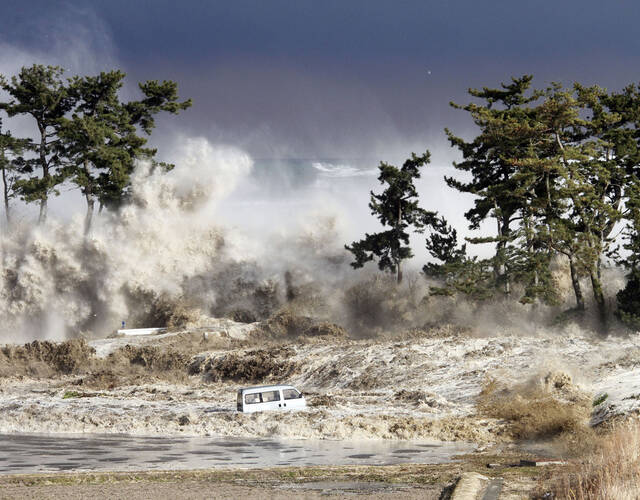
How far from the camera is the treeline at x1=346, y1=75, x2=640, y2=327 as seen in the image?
124ft

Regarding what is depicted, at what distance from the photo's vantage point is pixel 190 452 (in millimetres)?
20719

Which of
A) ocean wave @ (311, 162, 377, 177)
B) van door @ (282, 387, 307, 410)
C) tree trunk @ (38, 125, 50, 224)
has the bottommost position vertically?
van door @ (282, 387, 307, 410)

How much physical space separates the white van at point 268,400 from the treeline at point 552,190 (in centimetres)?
1481

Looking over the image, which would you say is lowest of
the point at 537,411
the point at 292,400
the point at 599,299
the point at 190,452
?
the point at 190,452

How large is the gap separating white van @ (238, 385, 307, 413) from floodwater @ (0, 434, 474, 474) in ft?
11.0

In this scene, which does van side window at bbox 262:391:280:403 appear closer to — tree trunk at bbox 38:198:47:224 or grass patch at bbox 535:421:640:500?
grass patch at bbox 535:421:640:500

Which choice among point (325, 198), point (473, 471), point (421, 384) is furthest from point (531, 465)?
point (325, 198)

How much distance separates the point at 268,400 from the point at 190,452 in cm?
662

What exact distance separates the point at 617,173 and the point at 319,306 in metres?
18.3

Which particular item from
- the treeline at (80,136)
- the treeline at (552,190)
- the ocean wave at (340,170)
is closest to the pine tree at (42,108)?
the treeline at (80,136)

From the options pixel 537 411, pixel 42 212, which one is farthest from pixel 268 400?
pixel 42 212

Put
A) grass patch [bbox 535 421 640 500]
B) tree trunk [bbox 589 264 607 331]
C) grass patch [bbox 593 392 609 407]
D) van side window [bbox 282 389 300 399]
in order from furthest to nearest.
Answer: tree trunk [bbox 589 264 607 331], van side window [bbox 282 389 300 399], grass patch [bbox 593 392 609 407], grass patch [bbox 535 421 640 500]

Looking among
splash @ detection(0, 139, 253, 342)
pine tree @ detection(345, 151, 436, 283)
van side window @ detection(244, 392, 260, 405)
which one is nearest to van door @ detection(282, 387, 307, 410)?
van side window @ detection(244, 392, 260, 405)

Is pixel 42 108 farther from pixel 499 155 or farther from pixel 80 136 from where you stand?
pixel 499 155
